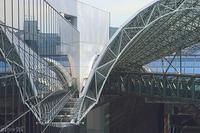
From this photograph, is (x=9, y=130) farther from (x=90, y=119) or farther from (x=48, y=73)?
(x=90, y=119)

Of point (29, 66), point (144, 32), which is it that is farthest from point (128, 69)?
point (29, 66)

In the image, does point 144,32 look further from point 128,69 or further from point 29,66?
point 128,69

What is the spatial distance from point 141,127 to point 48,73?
38.5 metres

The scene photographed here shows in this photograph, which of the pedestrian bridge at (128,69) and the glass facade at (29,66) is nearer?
the glass facade at (29,66)

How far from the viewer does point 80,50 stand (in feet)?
197

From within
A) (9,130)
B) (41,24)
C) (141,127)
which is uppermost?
(41,24)

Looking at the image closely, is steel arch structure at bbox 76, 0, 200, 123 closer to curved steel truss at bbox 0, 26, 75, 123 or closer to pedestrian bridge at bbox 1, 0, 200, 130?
pedestrian bridge at bbox 1, 0, 200, 130

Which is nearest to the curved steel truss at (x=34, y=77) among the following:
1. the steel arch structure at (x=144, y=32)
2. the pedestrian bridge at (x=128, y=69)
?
the pedestrian bridge at (x=128, y=69)

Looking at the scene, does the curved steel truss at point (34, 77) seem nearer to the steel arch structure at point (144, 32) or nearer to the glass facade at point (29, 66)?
the glass facade at point (29, 66)

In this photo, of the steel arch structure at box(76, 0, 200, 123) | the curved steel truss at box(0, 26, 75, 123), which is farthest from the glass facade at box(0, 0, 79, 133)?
the steel arch structure at box(76, 0, 200, 123)

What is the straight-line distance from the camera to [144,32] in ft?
143

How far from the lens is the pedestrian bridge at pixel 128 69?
28.7 metres

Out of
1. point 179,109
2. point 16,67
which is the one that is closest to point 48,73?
point 16,67

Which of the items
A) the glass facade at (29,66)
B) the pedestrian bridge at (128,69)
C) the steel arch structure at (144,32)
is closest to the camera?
the glass facade at (29,66)
